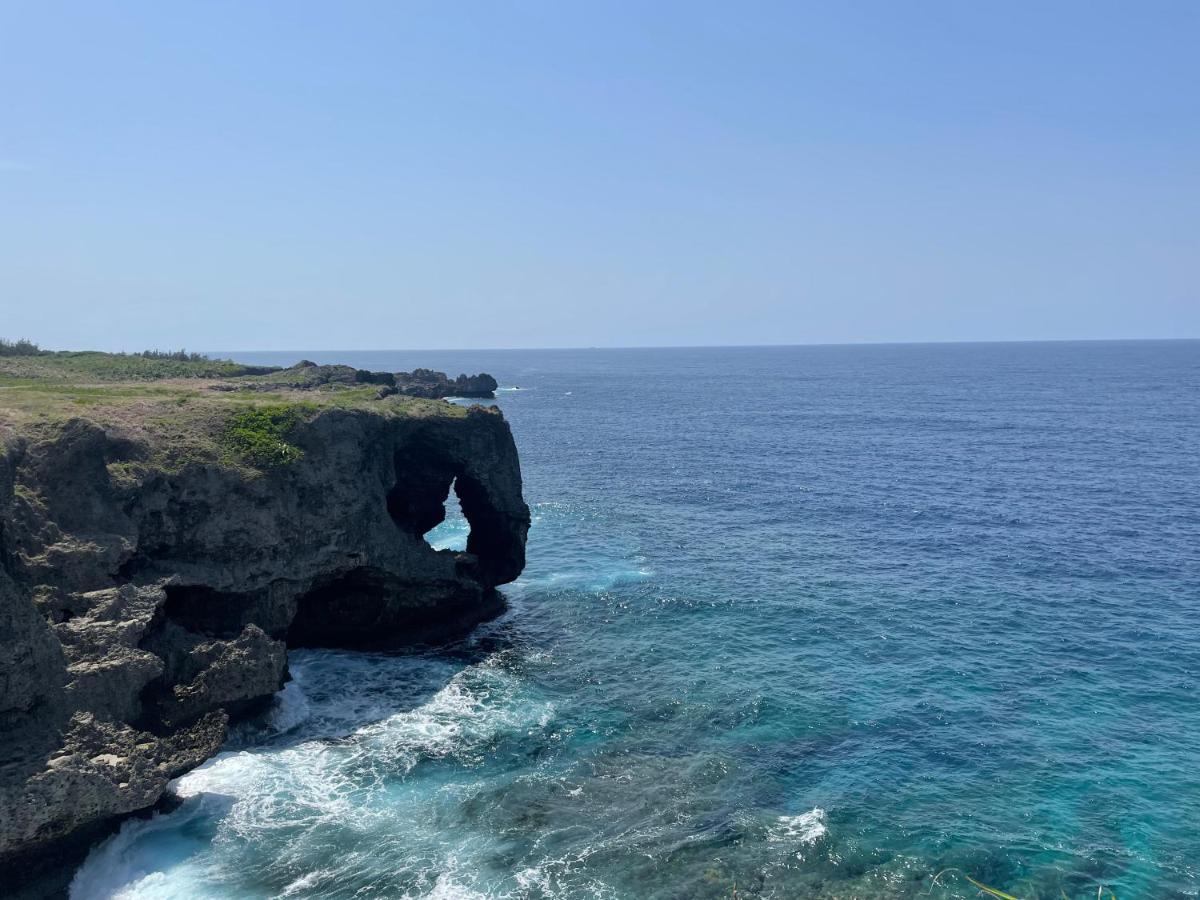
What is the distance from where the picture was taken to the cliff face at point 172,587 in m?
27.8

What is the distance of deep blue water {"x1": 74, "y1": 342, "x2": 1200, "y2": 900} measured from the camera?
27958mm

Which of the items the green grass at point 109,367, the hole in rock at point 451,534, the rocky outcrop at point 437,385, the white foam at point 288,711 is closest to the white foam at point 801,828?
the white foam at point 288,711

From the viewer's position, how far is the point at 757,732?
121 feet

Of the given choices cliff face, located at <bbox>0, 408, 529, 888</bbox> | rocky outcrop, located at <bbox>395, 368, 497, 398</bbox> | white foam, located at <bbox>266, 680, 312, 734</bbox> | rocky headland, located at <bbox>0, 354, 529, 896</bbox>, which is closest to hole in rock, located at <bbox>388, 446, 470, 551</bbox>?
rocky headland, located at <bbox>0, 354, 529, 896</bbox>

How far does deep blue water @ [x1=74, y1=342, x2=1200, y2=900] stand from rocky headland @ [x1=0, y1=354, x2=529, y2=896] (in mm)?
2636

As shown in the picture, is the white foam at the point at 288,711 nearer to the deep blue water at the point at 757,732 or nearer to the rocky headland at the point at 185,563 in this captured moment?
the deep blue water at the point at 757,732

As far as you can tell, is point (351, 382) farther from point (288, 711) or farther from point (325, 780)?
point (325, 780)

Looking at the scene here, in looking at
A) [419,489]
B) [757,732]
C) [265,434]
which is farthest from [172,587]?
[757,732]

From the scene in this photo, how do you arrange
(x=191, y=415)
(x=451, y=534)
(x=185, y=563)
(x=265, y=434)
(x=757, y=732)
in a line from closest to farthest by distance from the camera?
1. (x=757, y=732)
2. (x=185, y=563)
3. (x=265, y=434)
4. (x=191, y=415)
5. (x=451, y=534)

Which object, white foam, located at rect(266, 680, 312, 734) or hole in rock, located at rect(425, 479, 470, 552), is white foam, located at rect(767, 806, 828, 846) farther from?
hole in rock, located at rect(425, 479, 470, 552)

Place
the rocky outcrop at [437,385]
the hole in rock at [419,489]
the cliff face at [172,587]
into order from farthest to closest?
the rocky outcrop at [437,385]
the hole in rock at [419,489]
the cliff face at [172,587]

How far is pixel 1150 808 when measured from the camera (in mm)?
30953

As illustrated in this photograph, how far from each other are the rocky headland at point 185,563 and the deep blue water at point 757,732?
264 cm

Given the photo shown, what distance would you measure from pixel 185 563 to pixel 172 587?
1249mm
